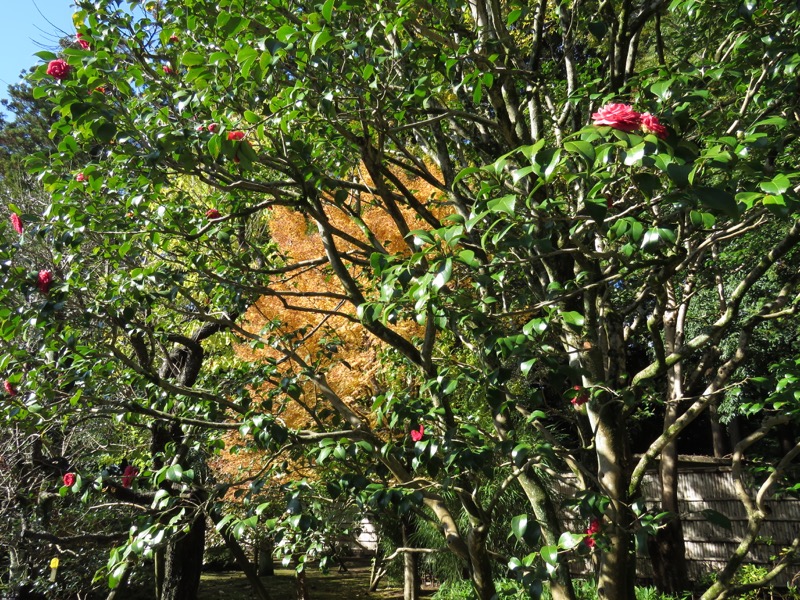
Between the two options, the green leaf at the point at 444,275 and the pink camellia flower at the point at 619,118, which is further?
the green leaf at the point at 444,275

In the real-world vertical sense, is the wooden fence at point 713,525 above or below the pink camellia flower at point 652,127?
below

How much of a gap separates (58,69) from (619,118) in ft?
7.04

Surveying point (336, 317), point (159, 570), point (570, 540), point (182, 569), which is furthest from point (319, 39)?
point (159, 570)

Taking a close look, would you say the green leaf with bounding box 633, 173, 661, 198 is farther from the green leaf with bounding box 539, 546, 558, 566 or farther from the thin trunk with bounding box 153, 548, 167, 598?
the thin trunk with bounding box 153, 548, 167, 598

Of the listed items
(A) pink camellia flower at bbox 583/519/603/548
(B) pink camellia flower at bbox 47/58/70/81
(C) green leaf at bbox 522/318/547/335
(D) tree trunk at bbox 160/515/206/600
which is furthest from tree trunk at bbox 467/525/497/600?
(D) tree trunk at bbox 160/515/206/600

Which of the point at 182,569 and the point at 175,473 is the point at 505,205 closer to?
the point at 175,473

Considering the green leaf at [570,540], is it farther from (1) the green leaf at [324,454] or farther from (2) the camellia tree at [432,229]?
(1) the green leaf at [324,454]

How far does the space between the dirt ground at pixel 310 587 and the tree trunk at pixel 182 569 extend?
489 cm

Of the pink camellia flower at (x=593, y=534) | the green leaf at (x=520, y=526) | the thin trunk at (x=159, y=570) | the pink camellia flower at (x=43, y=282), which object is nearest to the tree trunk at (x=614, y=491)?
the pink camellia flower at (x=593, y=534)

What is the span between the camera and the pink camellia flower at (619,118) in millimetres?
1520

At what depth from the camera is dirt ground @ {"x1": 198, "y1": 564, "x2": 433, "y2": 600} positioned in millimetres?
11594

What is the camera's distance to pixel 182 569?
684 cm

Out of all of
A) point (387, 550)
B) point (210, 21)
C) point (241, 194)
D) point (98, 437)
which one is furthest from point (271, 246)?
point (387, 550)

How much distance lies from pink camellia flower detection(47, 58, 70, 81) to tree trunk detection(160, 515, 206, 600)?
17.0 feet
